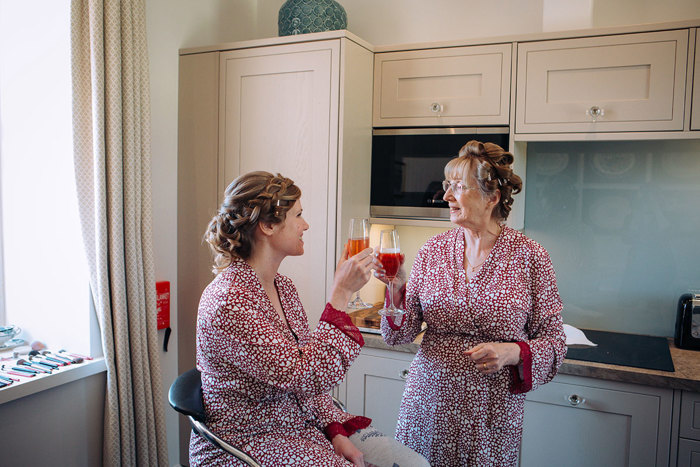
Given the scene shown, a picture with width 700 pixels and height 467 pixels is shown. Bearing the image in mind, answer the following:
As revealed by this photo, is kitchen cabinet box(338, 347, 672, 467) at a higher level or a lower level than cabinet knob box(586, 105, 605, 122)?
lower

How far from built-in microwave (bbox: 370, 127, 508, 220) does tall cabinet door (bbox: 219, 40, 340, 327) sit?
0.29 m

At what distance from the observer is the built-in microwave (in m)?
2.53

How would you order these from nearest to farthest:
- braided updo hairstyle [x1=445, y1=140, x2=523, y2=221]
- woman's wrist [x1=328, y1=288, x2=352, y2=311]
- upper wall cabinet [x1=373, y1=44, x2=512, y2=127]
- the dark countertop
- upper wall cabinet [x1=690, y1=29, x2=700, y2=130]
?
A: woman's wrist [x1=328, y1=288, x2=352, y2=311], braided updo hairstyle [x1=445, y1=140, x2=523, y2=221], the dark countertop, upper wall cabinet [x1=690, y1=29, x2=700, y2=130], upper wall cabinet [x1=373, y1=44, x2=512, y2=127]

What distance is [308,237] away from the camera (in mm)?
2559

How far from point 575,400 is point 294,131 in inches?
62.6

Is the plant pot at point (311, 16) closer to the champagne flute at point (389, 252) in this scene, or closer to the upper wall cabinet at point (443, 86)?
the upper wall cabinet at point (443, 86)

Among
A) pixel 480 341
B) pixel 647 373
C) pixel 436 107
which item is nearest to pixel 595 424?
pixel 647 373

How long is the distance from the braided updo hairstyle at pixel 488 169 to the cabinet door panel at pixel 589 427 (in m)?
0.89

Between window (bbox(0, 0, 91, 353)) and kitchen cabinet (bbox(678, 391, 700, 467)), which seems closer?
kitchen cabinet (bbox(678, 391, 700, 467))

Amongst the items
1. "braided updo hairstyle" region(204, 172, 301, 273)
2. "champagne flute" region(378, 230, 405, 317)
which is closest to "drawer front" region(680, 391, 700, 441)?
"champagne flute" region(378, 230, 405, 317)

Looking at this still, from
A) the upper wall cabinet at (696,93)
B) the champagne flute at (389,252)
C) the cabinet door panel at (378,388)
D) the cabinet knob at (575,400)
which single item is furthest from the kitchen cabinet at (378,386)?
the upper wall cabinet at (696,93)

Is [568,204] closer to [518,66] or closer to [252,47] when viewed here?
[518,66]

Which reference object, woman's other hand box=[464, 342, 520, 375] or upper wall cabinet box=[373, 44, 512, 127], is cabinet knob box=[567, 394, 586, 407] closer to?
woman's other hand box=[464, 342, 520, 375]

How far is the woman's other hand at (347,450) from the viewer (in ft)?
5.08
